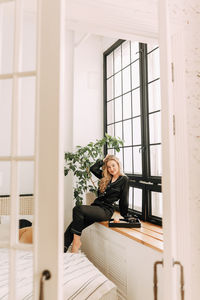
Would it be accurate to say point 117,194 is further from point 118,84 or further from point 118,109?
point 118,84

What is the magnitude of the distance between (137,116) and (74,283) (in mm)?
2174

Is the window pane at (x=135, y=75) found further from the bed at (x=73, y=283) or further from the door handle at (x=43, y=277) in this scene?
the door handle at (x=43, y=277)

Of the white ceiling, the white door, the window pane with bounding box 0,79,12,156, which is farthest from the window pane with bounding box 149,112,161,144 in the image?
the white door

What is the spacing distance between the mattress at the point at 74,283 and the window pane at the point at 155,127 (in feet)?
5.23

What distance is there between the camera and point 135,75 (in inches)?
136

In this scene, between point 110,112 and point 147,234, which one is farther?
point 110,112

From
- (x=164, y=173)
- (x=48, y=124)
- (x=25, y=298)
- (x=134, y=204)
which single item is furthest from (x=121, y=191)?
(x=48, y=124)

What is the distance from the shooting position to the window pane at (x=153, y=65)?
9.95ft

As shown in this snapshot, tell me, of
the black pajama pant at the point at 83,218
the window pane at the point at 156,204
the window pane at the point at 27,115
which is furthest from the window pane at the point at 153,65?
the black pajama pant at the point at 83,218

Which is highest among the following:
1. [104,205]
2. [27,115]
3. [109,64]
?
[109,64]

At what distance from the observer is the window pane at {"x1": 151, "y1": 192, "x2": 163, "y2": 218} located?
2889 mm

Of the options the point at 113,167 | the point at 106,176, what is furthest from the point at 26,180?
the point at 113,167

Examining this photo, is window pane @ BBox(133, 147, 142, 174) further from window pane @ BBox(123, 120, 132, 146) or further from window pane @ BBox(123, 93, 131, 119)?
window pane @ BBox(123, 93, 131, 119)

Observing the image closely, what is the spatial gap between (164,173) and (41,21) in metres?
0.86
